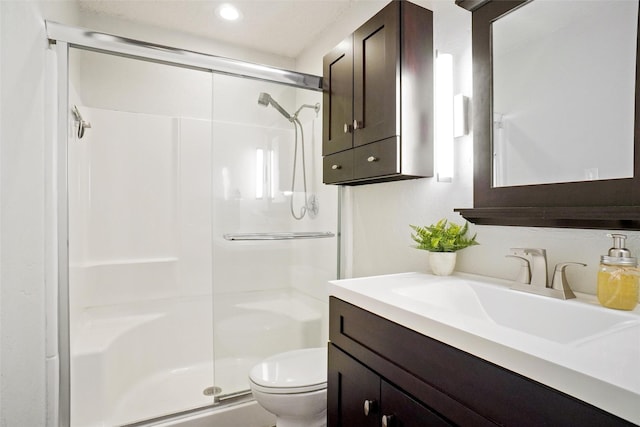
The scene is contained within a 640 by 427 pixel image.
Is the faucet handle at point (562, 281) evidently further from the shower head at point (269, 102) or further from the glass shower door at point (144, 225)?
the glass shower door at point (144, 225)

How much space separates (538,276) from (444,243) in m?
0.34

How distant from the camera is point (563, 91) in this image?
1.04m

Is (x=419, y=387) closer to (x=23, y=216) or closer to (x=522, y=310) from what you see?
(x=522, y=310)

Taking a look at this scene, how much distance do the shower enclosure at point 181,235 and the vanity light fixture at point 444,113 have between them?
82 centimetres

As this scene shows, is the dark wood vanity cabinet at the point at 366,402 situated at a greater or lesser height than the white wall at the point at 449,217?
lesser

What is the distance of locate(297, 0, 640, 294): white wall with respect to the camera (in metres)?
1.03

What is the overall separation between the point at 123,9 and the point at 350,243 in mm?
2196

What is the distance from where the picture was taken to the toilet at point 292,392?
1.45 metres

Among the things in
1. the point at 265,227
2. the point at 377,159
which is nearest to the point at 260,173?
the point at 265,227

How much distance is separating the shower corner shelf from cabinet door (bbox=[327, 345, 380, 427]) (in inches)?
36.8

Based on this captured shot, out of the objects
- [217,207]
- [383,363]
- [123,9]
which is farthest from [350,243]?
[123,9]

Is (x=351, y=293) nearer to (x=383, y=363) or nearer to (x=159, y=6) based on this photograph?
(x=383, y=363)

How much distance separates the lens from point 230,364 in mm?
1939

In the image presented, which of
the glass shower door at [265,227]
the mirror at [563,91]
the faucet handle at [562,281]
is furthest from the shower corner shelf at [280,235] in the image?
the faucet handle at [562,281]
